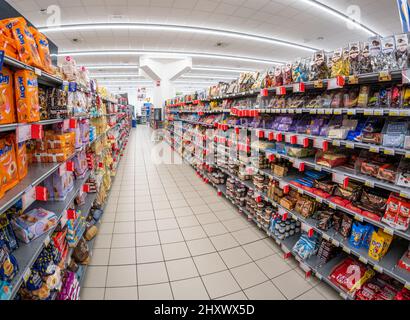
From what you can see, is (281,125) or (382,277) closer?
(382,277)

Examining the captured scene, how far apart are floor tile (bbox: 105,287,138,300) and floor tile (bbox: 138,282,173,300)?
0.06 metres

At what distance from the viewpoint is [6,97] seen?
1.20 m

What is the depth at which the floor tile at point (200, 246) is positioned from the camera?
2.73 m

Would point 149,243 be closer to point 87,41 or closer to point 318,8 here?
point 318,8

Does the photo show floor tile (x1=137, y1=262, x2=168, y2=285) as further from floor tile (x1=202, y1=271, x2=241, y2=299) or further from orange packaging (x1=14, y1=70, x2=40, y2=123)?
orange packaging (x1=14, y1=70, x2=40, y2=123)

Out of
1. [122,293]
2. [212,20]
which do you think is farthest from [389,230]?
[212,20]

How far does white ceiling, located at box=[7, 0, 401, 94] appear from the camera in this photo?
5.76 meters

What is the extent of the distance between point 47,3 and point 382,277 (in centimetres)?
886

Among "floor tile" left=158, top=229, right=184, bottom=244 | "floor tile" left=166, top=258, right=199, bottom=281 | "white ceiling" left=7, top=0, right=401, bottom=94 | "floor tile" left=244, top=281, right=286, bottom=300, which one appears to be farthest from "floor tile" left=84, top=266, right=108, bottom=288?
"white ceiling" left=7, top=0, right=401, bottom=94

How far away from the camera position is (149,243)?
2.88 m

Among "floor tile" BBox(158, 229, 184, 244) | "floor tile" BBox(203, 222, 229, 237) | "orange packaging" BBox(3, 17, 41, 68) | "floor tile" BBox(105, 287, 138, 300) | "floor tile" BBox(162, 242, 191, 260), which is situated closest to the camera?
"orange packaging" BBox(3, 17, 41, 68)

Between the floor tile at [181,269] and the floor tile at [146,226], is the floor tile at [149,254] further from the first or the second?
the floor tile at [146,226]

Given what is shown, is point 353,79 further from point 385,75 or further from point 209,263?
point 209,263
